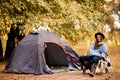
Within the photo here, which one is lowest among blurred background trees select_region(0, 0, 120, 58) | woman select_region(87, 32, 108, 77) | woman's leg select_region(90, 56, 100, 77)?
woman's leg select_region(90, 56, 100, 77)

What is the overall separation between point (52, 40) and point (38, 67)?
1493mm

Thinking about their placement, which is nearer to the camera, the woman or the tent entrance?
the woman

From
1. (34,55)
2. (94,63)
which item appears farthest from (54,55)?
(94,63)

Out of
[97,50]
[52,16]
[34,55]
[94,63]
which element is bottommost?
[94,63]

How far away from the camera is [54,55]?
46.0ft

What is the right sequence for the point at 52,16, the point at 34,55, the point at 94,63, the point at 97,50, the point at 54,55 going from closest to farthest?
1. the point at 94,63
2. the point at 97,50
3. the point at 34,55
4. the point at 54,55
5. the point at 52,16

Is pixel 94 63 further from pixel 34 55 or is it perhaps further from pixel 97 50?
pixel 34 55

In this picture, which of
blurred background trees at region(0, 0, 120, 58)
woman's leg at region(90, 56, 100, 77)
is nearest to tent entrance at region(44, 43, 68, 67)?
blurred background trees at region(0, 0, 120, 58)

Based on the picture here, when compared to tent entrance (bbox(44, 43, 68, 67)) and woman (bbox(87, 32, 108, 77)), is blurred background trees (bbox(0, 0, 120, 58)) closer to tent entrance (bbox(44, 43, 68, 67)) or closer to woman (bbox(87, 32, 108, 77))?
tent entrance (bbox(44, 43, 68, 67))

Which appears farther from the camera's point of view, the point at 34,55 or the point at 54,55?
the point at 54,55

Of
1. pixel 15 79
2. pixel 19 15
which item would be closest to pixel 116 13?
pixel 19 15

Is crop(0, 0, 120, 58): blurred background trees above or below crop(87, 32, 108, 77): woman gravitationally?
above

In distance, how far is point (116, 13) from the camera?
29875mm

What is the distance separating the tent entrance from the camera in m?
13.8
